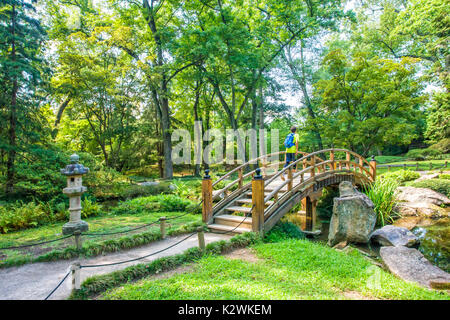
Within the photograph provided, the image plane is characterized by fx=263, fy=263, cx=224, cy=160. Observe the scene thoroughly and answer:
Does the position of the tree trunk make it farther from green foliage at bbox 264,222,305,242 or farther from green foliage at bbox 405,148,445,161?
green foliage at bbox 405,148,445,161

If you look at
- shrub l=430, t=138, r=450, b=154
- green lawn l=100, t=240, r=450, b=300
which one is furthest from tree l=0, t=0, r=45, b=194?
shrub l=430, t=138, r=450, b=154

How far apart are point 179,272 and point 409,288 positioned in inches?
156

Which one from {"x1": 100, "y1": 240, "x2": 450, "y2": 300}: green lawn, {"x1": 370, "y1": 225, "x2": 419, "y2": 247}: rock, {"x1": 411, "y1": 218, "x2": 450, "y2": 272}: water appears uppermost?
{"x1": 100, "y1": 240, "x2": 450, "y2": 300}: green lawn

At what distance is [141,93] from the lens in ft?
57.3

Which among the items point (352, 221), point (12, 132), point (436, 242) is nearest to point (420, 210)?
point (436, 242)

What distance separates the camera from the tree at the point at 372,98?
49.7 feet

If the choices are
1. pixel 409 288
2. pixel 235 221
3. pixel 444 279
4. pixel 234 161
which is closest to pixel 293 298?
pixel 409 288

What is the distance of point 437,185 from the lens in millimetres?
A: 14062

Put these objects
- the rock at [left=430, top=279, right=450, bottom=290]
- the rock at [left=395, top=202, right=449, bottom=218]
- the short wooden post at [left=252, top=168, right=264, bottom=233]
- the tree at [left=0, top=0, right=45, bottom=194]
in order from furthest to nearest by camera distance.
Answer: the rock at [left=395, top=202, right=449, bottom=218]
the tree at [left=0, top=0, right=45, bottom=194]
the short wooden post at [left=252, top=168, right=264, bottom=233]
the rock at [left=430, top=279, right=450, bottom=290]

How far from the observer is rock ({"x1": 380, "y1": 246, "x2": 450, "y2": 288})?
4.97 meters

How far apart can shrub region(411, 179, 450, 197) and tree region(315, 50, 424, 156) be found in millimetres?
2737

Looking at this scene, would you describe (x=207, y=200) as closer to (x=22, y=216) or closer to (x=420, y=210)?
(x=22, y=216)

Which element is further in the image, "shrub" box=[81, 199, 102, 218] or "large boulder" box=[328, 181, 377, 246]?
"shrub" box=[81, 199, 102, 218]

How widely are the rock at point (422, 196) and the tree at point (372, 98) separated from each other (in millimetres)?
3240
